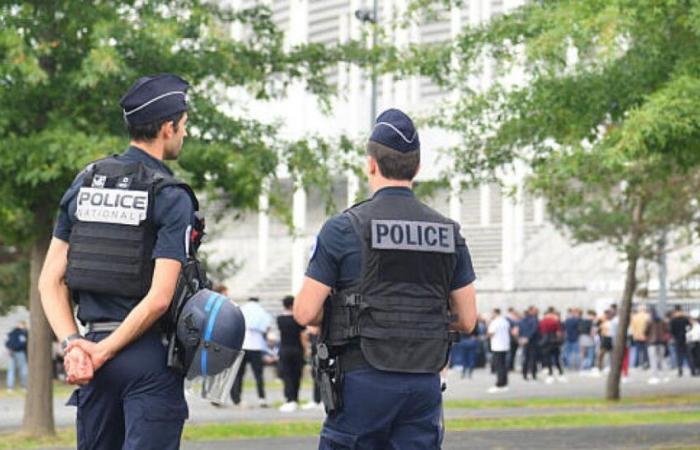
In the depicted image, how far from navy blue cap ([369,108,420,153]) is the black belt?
2.42 feet

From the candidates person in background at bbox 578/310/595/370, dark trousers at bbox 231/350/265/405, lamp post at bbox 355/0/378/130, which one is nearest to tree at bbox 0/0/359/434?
lamp post at bbox 355/0/378/130

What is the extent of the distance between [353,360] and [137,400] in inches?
35.5

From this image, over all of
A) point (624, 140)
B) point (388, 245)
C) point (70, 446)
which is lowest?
point (70, 446)

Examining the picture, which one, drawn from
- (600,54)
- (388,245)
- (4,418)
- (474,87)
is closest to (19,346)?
(4,418)

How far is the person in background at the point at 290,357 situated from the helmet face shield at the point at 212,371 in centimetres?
1929

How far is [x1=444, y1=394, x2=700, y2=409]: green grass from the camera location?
2578cm

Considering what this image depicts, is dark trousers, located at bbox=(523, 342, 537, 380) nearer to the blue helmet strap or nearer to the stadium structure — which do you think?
the stadium structure

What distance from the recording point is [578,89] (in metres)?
16.0

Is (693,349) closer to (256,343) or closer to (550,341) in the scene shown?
(550,341)

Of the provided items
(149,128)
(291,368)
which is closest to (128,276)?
(149,128)

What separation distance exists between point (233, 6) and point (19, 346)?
18.9 metres

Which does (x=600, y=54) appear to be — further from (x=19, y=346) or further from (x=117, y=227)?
(x=19, y=346)

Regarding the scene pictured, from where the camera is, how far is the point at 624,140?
13.8m

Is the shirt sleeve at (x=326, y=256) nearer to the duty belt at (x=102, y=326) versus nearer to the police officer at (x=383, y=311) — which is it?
the police officer at (x=383, y=311)
